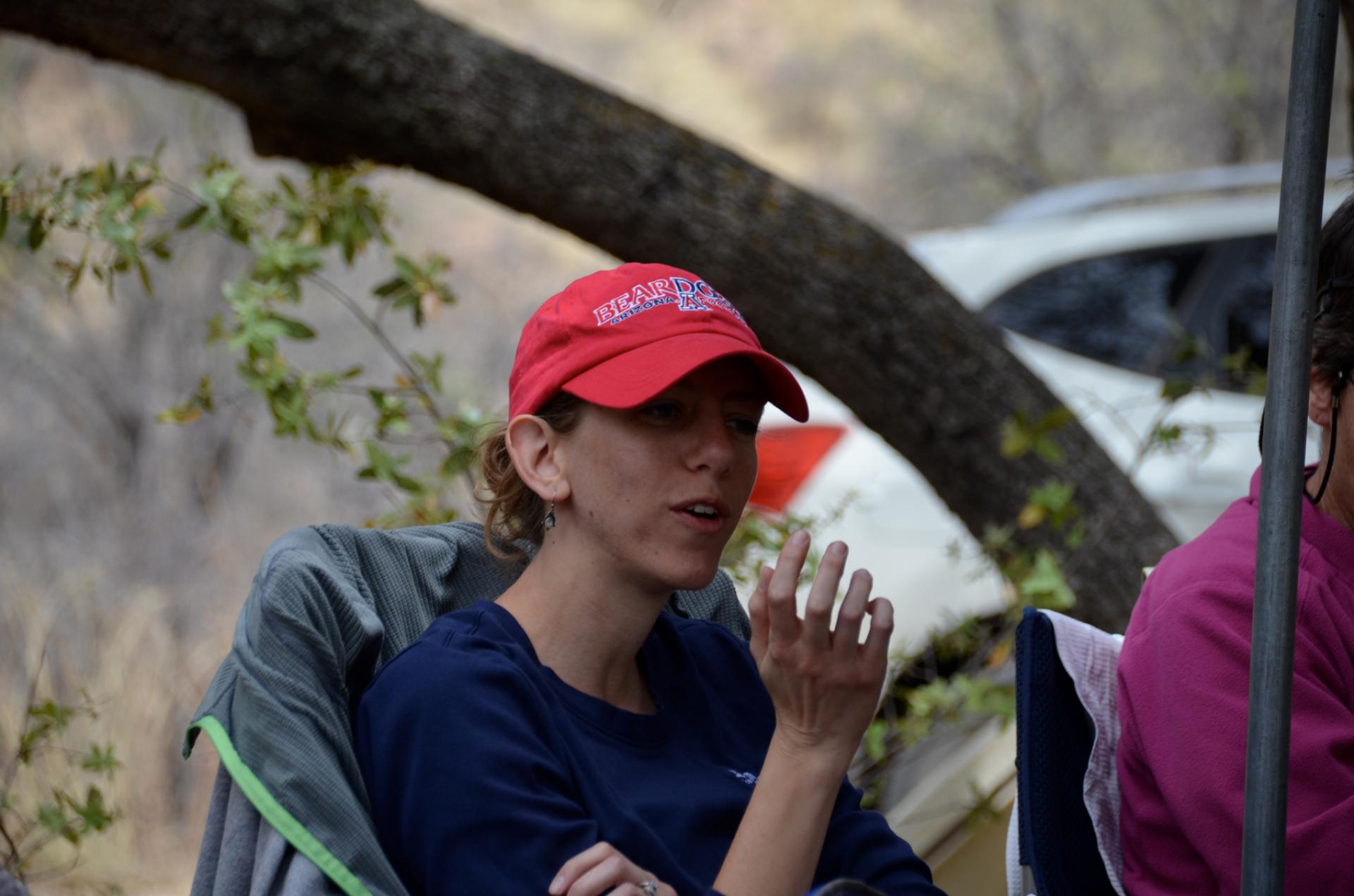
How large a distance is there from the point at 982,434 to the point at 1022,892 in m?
1.76

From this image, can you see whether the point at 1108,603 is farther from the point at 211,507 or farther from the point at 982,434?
the point at 211,507

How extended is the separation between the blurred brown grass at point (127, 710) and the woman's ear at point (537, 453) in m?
3.94

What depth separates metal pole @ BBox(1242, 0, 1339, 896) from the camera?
4.48 feet

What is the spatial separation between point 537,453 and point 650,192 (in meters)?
1.69

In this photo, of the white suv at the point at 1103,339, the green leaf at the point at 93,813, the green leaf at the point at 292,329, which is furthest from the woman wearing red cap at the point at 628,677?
the white suv at the point at 1103,339

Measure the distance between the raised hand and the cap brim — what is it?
10.1 inches

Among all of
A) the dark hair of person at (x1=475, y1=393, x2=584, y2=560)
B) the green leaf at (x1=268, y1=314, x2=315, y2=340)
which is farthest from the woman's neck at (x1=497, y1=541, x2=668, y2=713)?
the green leaf at (x1=268, y1=314, x2=315, y2=340)

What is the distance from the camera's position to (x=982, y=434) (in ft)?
11.6

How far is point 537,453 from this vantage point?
1808 millimetres

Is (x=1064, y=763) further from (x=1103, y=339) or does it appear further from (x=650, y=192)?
(x=1103, y=339)

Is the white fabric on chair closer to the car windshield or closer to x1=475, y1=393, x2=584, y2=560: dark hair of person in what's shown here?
x1=475, y1=393, x2=584, y2=560: dark hair of person

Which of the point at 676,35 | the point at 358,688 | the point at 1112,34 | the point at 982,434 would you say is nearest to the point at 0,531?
the point at 982,434

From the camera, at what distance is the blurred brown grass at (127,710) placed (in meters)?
5.32

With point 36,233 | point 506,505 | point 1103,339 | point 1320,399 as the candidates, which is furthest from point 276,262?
point 1103,339
